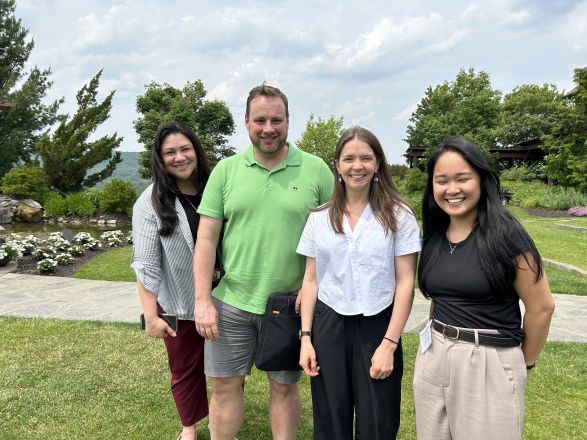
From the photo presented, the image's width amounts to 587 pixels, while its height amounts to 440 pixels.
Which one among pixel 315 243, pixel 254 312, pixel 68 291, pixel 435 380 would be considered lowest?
pixel 68 291

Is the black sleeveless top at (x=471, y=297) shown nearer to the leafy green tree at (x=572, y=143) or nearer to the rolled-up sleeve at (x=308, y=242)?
the rolled-up sleeve at (x=308, y=242)

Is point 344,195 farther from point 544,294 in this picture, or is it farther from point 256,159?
point 544,294

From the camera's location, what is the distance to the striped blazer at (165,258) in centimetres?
240

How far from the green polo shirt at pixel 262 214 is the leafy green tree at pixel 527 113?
101 feet

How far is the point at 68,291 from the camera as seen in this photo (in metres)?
6.37

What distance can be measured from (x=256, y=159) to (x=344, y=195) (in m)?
0.47

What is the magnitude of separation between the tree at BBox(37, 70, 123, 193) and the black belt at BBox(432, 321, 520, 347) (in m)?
22.7

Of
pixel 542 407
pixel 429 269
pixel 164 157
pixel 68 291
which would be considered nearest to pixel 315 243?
pixel 429 269

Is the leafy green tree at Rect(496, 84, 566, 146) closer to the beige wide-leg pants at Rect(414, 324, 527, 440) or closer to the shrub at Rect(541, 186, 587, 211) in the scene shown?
the shrub at Rect(541, 186, 587, 211)

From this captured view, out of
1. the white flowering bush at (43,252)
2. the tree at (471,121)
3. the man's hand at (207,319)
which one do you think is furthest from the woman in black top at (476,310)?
the tree at (471,121)

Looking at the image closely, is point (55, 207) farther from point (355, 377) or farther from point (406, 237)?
point (406, 237)

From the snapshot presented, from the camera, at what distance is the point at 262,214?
6.98ft

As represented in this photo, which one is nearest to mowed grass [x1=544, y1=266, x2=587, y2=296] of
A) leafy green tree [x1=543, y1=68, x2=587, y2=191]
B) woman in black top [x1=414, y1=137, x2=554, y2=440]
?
woman in black top [x1=414, y1=137, x2=554, y2=440]

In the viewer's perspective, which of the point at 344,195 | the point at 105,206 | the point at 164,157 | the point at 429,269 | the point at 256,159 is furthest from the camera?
the point at 105,206
